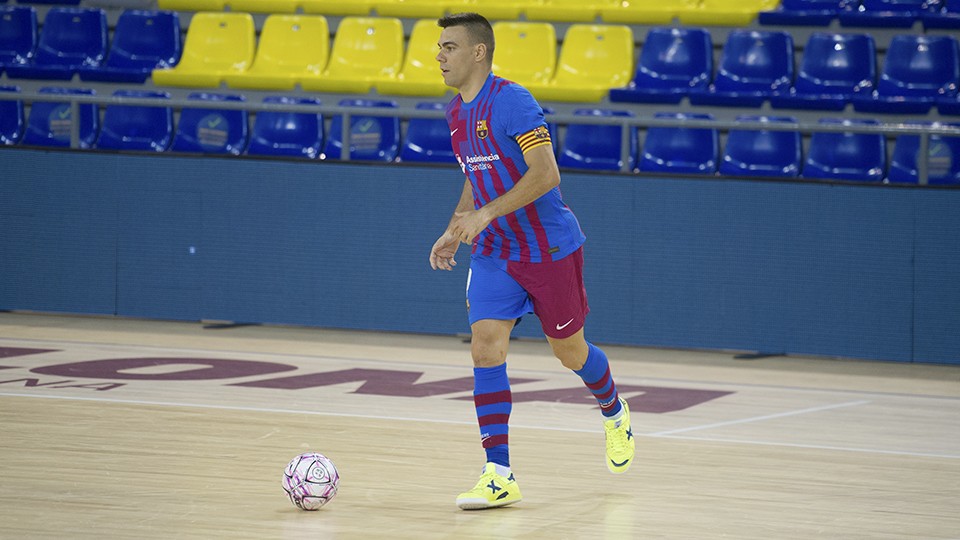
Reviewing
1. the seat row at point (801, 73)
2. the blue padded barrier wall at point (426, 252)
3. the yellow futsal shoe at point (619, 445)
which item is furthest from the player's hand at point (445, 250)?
the seat row at point (801, 73)

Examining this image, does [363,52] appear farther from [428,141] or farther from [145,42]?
[145,42]

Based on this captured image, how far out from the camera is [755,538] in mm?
5203

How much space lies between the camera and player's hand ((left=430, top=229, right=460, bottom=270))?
18.7ft

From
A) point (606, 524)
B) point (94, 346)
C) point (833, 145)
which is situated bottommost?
point (94, 346)

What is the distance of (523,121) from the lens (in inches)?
226

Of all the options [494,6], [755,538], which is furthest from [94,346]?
[755,538]

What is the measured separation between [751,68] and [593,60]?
4.85 feet

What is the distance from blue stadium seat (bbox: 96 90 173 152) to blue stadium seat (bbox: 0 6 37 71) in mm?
1968

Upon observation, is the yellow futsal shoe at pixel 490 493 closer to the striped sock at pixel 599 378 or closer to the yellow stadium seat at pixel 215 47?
the striped sock at pixel 599 378

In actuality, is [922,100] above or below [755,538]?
above

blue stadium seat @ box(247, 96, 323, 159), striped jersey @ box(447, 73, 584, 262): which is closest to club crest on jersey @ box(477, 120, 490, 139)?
striped jersey @ box(447, 73, 584, 262)

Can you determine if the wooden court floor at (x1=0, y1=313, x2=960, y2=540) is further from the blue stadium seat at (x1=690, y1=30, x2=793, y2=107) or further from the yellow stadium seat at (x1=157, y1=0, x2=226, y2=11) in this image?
the yellow stadium seat at (x1=157, y1=0, x2=226, y2=11)

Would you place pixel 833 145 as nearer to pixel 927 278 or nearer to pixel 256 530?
pixel 927 278

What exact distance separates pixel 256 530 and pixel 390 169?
6810mm
